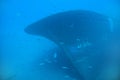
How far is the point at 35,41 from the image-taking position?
1882 millimetres

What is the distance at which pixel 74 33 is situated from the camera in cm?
189

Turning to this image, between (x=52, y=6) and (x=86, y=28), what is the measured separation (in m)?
0.35

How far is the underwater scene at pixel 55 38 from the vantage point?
188 cm

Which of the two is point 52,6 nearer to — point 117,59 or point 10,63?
point 10,63

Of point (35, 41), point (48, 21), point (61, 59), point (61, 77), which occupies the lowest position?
point (61, 77)

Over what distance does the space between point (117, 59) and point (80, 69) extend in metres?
0.34

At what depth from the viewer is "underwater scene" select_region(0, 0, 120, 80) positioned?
6.16 feet

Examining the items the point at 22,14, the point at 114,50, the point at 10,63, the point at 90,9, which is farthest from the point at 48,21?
the point at 114,50

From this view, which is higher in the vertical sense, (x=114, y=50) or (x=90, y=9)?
(x=90, y=9)

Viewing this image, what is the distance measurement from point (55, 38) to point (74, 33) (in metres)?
0.17

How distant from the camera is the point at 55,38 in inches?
74.1

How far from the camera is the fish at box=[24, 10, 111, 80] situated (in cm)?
188

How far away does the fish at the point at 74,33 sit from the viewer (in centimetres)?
188

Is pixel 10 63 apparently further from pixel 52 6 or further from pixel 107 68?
pixel 107 68
